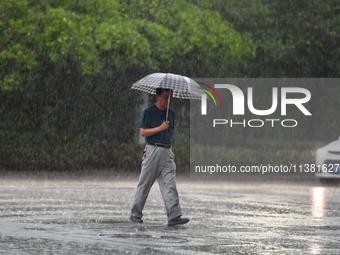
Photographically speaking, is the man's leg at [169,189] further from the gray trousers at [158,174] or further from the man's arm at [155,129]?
A: the man's arm at [155,129]

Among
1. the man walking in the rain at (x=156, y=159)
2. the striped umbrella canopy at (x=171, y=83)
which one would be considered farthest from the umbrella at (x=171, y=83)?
the man walking in the rain at (x=156, y=159)

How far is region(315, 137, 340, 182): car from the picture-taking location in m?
22.8

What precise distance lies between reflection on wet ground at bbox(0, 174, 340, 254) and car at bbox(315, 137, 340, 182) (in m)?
2.19

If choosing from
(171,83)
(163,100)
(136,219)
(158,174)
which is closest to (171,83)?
(171,83)

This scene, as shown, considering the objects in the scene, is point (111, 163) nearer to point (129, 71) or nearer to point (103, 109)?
point (129, 71)

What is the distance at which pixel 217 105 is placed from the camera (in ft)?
106

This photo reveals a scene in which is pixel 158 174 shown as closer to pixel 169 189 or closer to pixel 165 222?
pixel 169 189

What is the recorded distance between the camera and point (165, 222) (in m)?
12.2

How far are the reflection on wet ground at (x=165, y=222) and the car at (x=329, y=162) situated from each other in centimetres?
219

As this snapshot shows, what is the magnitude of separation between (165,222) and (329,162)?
11644 millimetres

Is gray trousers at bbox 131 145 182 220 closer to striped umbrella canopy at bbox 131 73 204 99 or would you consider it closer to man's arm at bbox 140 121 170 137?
man's arm at bbox 140 121 170 137

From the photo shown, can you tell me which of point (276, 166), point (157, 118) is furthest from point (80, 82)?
point (157, 118)

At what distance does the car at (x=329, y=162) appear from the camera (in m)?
22.8

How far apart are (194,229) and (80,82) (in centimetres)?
1925
